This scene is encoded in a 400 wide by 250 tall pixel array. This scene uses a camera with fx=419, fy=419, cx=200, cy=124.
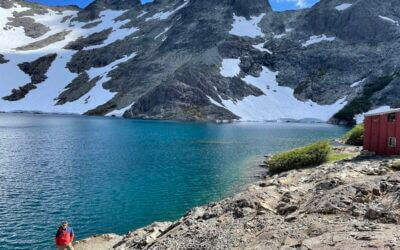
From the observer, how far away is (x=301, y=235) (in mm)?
17969

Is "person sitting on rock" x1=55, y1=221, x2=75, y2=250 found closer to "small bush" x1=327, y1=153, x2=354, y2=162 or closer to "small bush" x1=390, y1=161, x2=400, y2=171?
"small bush" x1=390, y1=161, x2=400, y2=171

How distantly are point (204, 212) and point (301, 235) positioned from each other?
27.0 feet

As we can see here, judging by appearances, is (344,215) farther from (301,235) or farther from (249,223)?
(249,223)

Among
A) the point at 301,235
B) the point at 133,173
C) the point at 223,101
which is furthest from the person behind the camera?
the point at 223,101

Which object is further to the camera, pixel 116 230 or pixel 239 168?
pixel 239 168

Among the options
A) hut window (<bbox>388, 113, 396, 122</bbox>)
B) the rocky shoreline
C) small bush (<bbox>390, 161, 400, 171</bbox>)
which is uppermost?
hut window (<bbox>388, 113, 396, 122</bbox>)

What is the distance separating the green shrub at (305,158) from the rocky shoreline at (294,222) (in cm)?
1726

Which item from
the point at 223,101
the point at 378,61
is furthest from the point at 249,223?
the point at 378,61

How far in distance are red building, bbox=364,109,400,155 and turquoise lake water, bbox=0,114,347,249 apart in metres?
13.1

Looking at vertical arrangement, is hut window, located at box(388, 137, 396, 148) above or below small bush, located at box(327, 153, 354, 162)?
above

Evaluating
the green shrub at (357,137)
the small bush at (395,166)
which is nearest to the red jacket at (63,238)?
the small bush at (395,166)

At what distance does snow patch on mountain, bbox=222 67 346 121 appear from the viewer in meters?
178

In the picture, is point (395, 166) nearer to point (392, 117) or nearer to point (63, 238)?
point (392, 117)

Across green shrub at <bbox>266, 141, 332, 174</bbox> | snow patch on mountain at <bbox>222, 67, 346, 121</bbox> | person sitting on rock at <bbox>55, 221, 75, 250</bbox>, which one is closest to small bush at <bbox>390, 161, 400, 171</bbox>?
green shrub at <bbox>266, 141, 332, 174</bbox>
